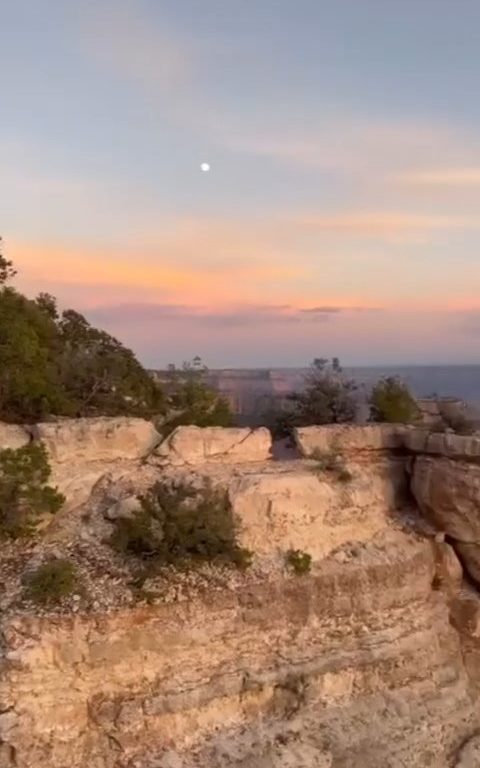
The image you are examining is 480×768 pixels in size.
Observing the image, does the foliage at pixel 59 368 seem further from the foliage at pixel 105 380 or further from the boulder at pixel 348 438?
the boulder at pixel 348 438

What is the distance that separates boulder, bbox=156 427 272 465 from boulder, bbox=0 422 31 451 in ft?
7.21

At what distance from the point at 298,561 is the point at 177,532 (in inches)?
84.3

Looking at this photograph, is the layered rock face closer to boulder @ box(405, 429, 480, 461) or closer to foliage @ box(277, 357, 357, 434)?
boulder @ box(405, 429, 480, 461)

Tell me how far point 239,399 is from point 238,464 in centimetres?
1569

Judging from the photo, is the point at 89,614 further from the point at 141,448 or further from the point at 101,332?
the point at 101,332

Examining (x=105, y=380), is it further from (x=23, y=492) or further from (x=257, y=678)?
(x=257, y=678)

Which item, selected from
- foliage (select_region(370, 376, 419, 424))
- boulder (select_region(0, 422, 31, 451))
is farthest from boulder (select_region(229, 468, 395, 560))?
boulder (select_region(0, 422, 31, 451))

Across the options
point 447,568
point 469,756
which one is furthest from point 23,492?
point 469,756

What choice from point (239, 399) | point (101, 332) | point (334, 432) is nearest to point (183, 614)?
point (334, 432)

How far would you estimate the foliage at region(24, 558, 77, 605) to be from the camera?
427 inches

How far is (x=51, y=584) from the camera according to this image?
10859 millimetres

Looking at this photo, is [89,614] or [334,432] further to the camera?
[334,432]

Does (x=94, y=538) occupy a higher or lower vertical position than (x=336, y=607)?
higher

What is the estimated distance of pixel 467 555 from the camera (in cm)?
1445
